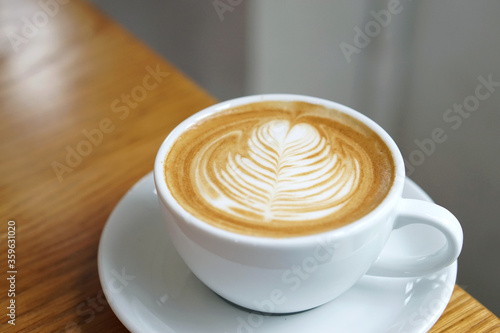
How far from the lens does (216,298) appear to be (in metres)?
0.58

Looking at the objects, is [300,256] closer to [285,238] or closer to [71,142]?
[285,238]

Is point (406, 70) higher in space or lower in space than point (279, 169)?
lower

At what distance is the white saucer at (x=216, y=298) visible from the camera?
21.4 inches

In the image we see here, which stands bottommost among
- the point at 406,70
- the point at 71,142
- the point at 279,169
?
the point at 406,70

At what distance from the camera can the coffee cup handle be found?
1.75ft

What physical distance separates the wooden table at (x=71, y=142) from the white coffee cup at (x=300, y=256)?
0.11 m

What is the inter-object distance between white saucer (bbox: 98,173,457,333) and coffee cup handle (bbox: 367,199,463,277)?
21mm

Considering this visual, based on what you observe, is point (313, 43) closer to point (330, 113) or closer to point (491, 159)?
point (491, 159)

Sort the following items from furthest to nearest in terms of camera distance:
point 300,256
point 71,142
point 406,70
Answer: point 406,70 < point 71,142 < point 300,256

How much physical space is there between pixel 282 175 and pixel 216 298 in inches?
5.3

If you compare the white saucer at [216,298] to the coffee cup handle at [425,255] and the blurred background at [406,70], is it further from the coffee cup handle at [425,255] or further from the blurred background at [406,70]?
the blurred background at [406,70]

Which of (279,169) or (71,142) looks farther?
(71,142)

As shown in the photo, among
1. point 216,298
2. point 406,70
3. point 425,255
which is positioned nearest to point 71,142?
point 216,298

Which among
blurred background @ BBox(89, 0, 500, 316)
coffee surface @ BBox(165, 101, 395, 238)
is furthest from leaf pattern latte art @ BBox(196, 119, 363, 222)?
blurred background @ BBox(89, 0, 500, 316)
